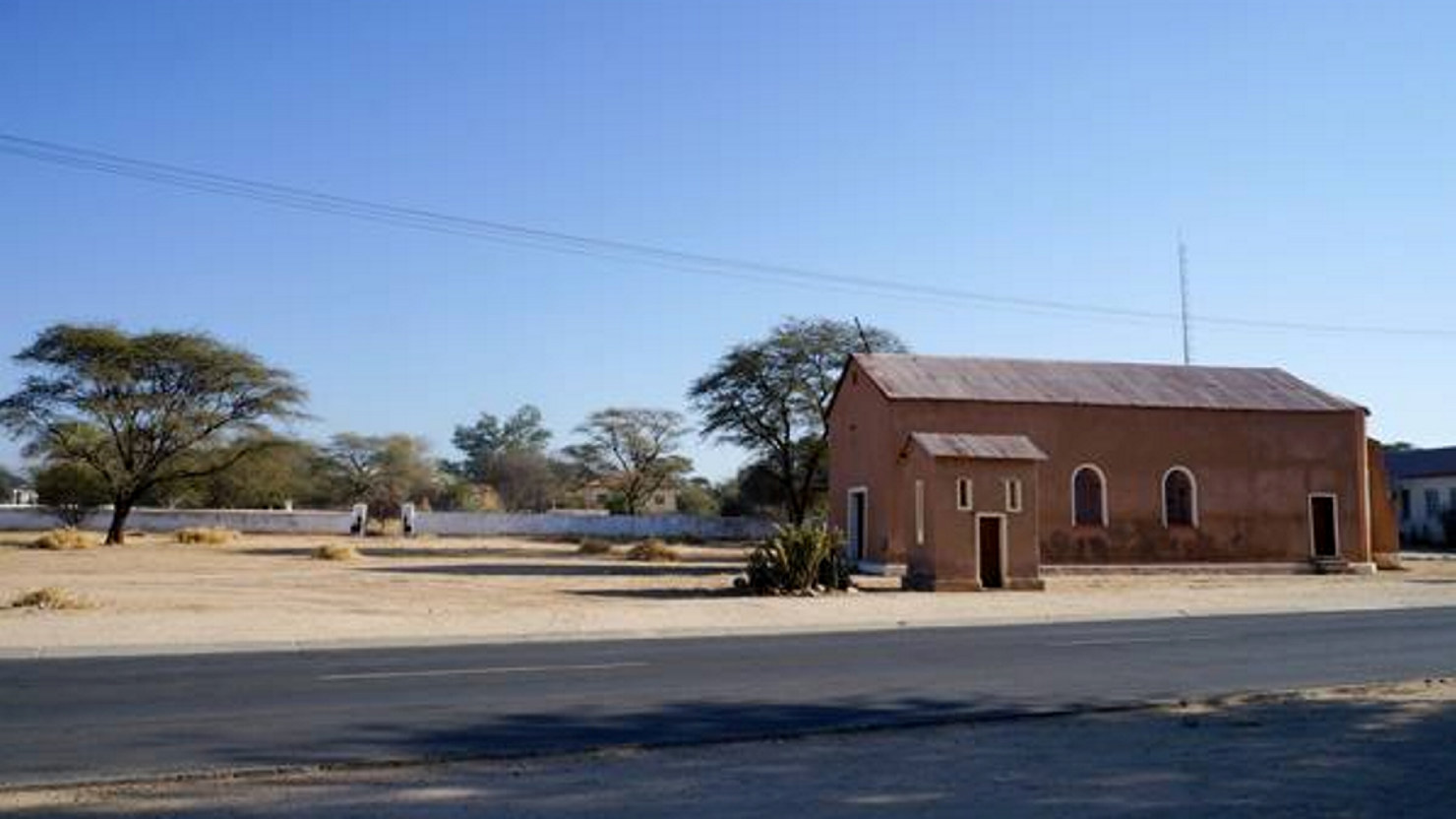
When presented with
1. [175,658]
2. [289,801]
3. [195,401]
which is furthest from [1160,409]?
[195,401]

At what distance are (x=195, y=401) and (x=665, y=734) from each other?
53.5m

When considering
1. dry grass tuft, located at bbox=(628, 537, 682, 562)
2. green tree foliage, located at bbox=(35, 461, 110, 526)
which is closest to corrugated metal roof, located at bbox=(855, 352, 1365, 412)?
dry grass tuft, located at bbox=(628, 537, 682, 562)

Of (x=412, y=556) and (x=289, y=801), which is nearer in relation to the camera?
(x=289, y=801)

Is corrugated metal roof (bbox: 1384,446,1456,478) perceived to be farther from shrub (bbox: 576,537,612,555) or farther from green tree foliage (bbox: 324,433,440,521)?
green tree foliage (bbox: 324,433,440,521)

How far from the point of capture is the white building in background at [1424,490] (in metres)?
65.8

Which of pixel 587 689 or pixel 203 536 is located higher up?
pixel 203 536

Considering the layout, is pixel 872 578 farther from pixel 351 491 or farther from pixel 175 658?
pixel 351 491

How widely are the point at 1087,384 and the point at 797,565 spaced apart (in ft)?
52.1

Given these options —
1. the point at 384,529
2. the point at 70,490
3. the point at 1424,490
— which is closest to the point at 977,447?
the point at 1424,490

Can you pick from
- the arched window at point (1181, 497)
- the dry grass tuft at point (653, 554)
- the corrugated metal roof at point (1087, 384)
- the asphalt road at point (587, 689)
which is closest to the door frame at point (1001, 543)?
the corrugated metal roof at point (1087, 384)

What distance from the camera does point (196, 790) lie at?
840cm

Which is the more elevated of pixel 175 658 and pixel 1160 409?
pixel 1160 409

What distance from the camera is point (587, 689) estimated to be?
13531 mm

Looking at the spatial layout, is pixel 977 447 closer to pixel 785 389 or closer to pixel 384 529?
pixel 785 389
